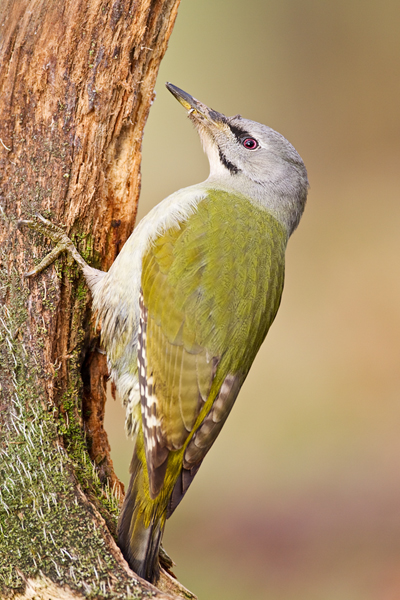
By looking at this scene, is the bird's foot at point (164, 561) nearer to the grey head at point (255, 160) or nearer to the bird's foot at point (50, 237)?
the bird's foot at point (50, 237)

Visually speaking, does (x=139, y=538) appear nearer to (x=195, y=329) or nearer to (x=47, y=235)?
(x=195, y=329)

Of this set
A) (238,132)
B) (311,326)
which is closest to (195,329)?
(238,132)

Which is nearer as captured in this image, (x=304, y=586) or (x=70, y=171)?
(x=70, y=171)

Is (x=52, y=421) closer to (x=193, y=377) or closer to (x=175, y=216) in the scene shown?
(x=193, y=377)

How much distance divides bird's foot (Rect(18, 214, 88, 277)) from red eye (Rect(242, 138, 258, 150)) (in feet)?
3.54

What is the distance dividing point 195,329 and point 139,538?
2.55 ft

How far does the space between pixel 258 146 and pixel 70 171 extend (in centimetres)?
104

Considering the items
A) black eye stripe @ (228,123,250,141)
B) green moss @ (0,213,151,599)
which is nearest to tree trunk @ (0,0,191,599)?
green moss @ (0,213,151,599)

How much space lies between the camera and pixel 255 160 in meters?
2.79

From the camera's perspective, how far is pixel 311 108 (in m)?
5.23

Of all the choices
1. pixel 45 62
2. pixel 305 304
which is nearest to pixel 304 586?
pixel 305 304

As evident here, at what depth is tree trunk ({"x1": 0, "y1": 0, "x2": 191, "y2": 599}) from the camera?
75.4 inches

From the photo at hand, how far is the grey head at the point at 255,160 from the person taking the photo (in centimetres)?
276

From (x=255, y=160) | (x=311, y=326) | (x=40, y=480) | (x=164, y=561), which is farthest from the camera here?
(x=311, y=326)
